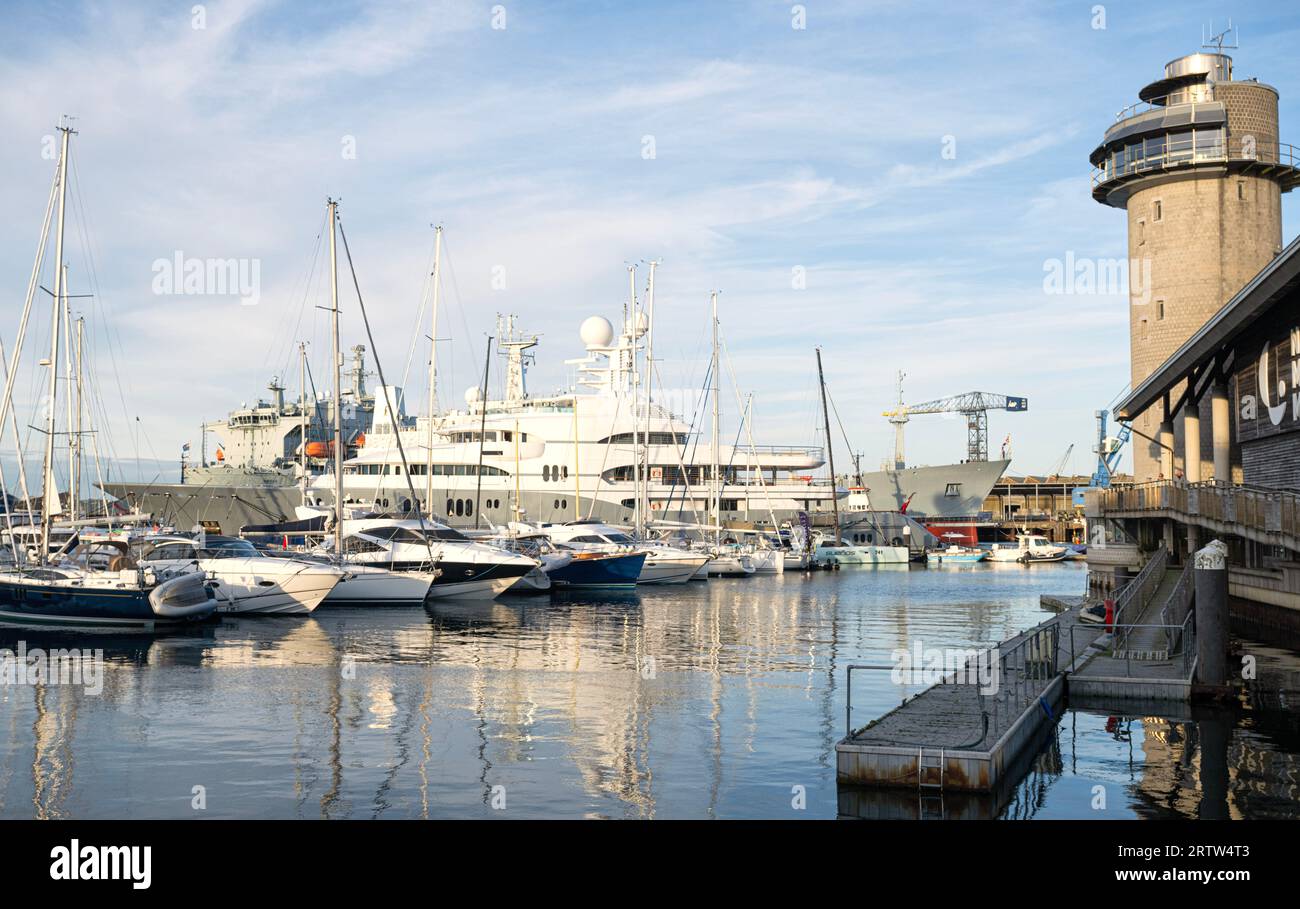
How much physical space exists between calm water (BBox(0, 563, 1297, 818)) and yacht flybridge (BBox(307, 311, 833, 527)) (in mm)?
42344

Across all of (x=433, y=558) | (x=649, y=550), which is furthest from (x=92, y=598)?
(x=649, y=550)

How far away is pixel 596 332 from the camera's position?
80.4 meters

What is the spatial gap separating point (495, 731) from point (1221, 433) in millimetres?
22539

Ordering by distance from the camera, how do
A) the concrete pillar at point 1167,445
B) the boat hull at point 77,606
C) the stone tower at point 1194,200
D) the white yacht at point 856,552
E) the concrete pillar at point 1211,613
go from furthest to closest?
1. the white yacht at point 856,552
2. the stone tower at point 1194,200
3. the concrete pillar at point 1167,445
4. the boat hull at point 77,606
5. the concrete pillar at point 1211,613

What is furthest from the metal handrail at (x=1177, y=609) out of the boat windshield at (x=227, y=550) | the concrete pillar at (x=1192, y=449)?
the boat windshield at (x=227, y=550)

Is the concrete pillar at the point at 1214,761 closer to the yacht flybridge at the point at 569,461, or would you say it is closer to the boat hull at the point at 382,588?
the boat hull at the point at 382,588

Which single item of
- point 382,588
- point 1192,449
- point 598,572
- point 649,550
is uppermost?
point 1192,449

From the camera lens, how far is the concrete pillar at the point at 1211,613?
17766mm

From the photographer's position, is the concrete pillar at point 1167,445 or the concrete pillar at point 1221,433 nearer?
the concrete pillar at point 1221,433

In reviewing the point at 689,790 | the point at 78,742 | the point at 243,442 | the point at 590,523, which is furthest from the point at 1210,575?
the point at 243,442

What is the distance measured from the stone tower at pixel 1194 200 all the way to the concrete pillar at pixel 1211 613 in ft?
96.3

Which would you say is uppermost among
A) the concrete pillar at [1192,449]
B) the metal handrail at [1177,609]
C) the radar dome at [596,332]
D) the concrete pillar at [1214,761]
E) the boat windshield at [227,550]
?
the radar dome at [596,332]

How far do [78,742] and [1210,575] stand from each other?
17452 mm

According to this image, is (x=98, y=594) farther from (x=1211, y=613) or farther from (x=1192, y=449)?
(x=1192, y=449)
